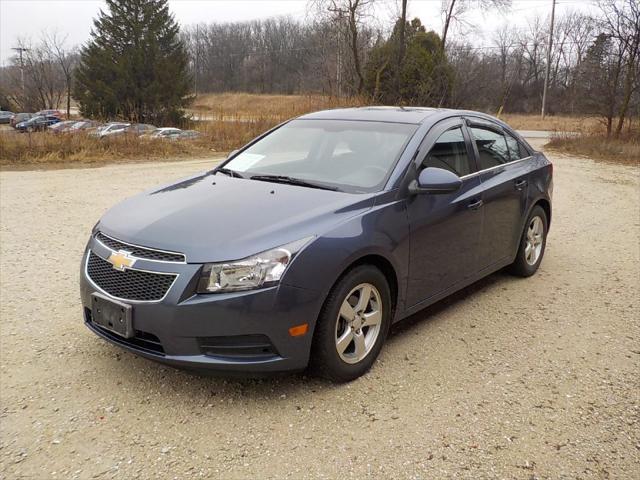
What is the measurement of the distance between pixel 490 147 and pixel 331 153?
5.17 ft

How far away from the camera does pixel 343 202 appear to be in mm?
3465

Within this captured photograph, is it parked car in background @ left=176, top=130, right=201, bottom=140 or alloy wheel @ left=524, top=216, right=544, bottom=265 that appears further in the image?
parked car in background @ left=176, top=130, right=201, bottom=140

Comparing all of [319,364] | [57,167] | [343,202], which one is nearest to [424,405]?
[319,364]

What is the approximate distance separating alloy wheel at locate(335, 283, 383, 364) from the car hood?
0.48m

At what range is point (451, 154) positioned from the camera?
14.3 ft

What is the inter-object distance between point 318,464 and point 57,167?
1281 cm

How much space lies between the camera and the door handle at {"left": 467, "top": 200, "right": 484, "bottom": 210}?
14.2 feet

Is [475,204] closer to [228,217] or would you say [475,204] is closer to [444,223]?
[444,223]

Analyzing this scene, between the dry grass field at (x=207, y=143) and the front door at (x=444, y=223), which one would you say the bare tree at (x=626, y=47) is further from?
the front door at (x=444, y=223)

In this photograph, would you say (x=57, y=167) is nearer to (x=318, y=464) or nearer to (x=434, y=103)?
(x=318, y=464)

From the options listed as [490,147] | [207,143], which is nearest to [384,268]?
[490,147]

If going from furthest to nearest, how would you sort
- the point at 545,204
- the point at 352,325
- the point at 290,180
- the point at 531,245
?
1. the point at 545,204
2. the point at 531,245
3. the point at 290,180
4. the point at 352,325

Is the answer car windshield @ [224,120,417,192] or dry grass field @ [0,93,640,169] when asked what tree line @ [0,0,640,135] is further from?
car windshield @ [224,120,417,192]

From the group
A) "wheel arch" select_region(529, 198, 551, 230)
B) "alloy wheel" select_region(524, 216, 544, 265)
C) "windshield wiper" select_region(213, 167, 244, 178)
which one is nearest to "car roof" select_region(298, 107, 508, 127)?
"windshield wiper" select_region(213, 167, 244, 178)
